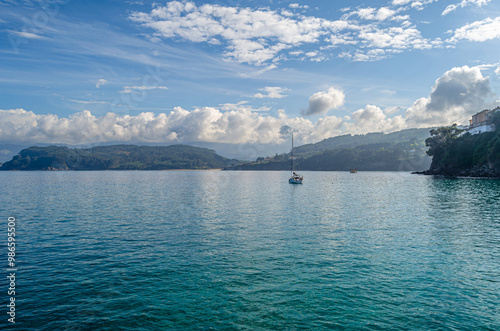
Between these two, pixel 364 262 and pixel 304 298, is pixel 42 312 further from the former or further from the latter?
pixel 364 262

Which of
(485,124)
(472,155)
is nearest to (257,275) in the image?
(472,155)

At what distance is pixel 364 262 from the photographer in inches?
1057

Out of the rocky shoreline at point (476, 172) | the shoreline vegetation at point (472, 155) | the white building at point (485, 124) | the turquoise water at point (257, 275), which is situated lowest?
the turquoise water at point (257, 275)

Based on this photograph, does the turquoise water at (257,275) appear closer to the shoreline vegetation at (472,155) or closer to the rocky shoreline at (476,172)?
the rocky shoreline at (476,172)

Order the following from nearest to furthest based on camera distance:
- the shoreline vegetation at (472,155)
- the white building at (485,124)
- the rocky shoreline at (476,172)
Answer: the rocky shoreline at (476,172) < the shoreline vegetation at (472,155) < the white building at (485,124)

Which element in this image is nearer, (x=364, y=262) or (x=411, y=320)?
(x=411, y=320)

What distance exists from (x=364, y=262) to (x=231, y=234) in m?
16.8

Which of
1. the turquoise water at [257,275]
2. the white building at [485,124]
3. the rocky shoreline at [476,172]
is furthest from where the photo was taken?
the white building at [485,124]

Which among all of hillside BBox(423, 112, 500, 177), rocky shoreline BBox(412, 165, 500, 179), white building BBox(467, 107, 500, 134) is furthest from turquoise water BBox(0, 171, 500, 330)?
white building BBox(467, 107, 500, 134)

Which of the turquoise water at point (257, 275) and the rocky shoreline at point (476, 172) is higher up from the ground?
the rocky shoreline at point (476, 172)

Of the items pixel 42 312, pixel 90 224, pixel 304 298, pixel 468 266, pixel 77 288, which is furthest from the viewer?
pixel 90 224

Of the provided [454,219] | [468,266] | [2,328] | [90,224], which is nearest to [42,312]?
[2,328]

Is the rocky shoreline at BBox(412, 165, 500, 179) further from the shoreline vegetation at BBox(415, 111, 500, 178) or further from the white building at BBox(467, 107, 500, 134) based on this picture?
the white building at BBox(467, 107, 500, 134)

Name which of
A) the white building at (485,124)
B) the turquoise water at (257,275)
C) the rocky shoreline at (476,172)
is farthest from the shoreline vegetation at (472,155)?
the turquoise water at (257,275)
